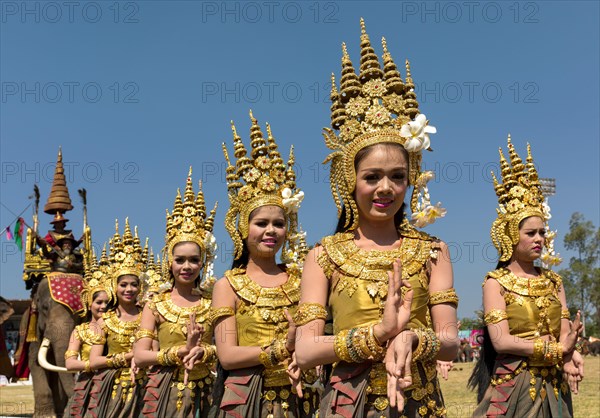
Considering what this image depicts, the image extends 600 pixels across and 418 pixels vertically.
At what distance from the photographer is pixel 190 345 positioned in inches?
224

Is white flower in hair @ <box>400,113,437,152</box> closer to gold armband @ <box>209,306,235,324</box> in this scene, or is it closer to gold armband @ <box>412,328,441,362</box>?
gold armband @ <box>412,328,441,362</box>

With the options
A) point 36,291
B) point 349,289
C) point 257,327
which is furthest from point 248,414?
point 36,291

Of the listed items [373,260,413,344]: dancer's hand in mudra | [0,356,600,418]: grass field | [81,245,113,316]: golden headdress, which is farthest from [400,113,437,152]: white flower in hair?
[0,356,600,418]: grass field

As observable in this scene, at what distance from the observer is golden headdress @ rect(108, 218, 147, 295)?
9.02 m

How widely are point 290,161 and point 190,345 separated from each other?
5.28ft

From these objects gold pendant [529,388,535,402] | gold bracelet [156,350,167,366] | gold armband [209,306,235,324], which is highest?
gold armband [209,306,235,324]

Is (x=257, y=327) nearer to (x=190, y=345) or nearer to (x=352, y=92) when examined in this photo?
(x=190, y=345)

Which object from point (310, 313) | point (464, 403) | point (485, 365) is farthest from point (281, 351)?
point (464, 403)

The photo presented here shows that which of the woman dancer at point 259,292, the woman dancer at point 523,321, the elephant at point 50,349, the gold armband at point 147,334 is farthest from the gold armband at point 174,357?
the elephant at point 50,349

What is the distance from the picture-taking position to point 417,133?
12.0 feet

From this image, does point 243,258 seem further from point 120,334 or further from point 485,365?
point 120,334

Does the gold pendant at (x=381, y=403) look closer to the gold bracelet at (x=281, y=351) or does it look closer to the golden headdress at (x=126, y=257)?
the gold bracelet at (x=281, y=351)

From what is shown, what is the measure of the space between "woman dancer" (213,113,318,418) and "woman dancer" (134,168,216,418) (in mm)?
1211

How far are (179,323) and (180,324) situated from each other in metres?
0.01
